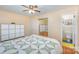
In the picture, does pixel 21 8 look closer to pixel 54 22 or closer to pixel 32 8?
pixel 32 8

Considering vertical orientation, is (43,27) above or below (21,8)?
below

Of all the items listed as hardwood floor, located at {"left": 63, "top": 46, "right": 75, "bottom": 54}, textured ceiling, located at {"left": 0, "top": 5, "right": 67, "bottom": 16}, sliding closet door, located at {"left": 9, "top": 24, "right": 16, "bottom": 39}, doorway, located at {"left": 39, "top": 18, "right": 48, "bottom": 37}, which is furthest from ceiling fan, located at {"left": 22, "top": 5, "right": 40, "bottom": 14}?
hardwood floor, located at {"left": 63, "top": 46, "right": 75, "bottom": 54}

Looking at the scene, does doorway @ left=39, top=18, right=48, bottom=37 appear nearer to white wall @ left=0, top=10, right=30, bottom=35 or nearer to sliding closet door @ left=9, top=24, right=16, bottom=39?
white wall @ left=0, top=10, right=30, bottom=35

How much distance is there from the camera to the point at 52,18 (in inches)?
45.2

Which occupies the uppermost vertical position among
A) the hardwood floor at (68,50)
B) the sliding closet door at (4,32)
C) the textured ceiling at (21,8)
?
the textured ceiling at (21,8)

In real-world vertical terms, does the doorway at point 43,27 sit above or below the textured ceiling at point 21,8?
below

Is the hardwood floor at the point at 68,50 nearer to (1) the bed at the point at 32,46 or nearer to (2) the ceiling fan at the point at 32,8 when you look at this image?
(1) the bed at the point at 32,46

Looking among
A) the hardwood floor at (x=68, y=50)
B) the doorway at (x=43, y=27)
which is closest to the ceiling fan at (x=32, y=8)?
the doorway at (x=43, y=27)

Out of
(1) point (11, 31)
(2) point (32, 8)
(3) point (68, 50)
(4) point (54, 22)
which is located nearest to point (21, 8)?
(2) point (32, 8)

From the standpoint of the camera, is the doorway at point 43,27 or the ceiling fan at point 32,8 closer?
the ceiling fan at point 32,8

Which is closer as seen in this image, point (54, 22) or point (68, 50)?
point (68, 50)

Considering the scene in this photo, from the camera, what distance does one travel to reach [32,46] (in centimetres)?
105

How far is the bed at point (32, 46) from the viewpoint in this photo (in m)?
0.96
